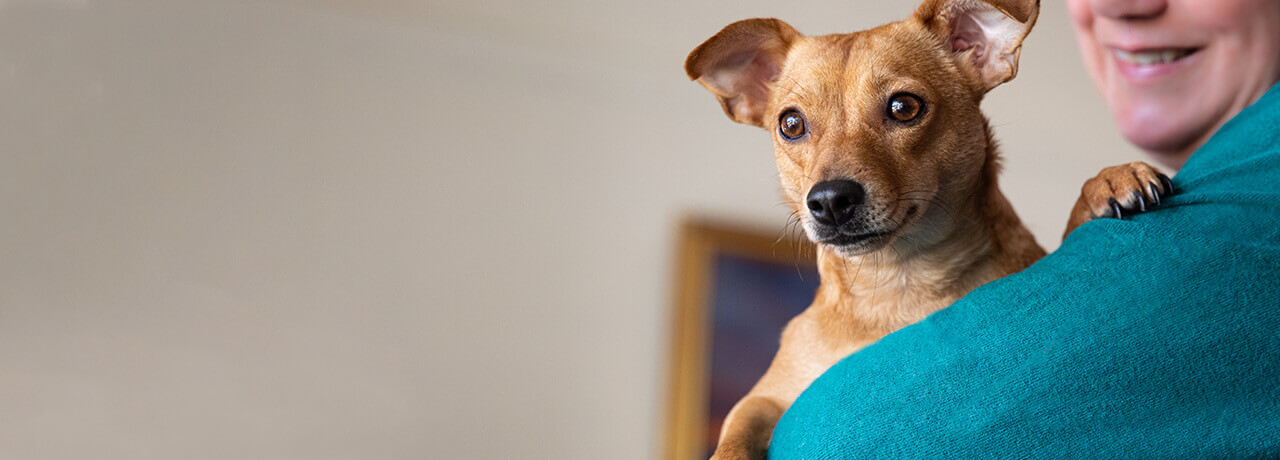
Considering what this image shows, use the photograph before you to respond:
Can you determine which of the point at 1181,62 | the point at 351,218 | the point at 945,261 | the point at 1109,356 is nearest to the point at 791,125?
the point at 945,261

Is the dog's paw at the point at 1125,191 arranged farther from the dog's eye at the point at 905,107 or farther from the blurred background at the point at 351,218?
the blurred background at the point at 351,218

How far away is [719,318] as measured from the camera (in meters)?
4.34

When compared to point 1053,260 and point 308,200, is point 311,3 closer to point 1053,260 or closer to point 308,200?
point 308,200

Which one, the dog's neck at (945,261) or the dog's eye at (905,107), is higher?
the dog's eye at (905,107)

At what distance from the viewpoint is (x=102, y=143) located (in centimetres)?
365

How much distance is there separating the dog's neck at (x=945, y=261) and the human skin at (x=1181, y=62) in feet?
0.81

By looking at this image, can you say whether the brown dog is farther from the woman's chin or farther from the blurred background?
the blurred background

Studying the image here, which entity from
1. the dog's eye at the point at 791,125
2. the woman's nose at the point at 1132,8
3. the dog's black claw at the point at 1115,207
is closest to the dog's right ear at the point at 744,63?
the dog's eye at the point at 791,125

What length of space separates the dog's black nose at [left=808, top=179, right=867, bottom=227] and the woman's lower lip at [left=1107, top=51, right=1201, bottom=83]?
507 millimetres

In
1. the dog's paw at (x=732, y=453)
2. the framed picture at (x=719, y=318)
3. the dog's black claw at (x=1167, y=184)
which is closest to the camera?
the dog's black claw at (x=1167, y=184)

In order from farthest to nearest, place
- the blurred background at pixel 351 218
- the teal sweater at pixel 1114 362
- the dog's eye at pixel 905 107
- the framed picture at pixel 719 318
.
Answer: the framed picture at pixel 719 318 < the blurred background at pixel 351 218 < the dog's eye at pixel 905 107 < the teal sweater at pixel 1114 362

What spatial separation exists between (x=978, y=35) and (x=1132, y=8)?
0.69ft

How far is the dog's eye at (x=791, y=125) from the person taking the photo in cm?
140

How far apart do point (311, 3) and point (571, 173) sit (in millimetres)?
1287
